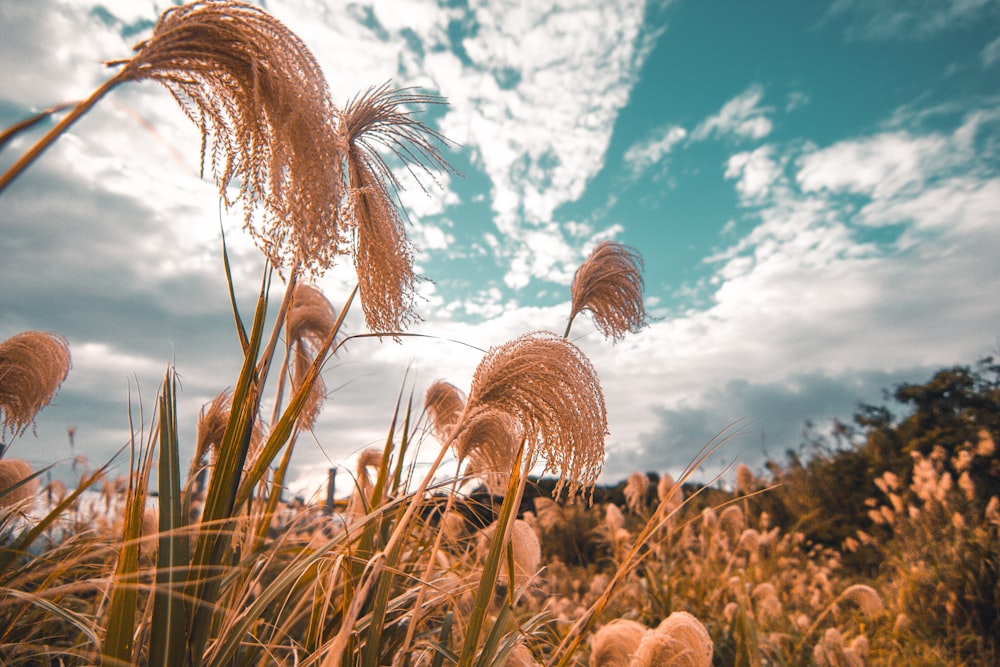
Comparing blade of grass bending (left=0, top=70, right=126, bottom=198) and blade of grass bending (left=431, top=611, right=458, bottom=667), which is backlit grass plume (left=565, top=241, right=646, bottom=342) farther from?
blade of grass bending (left=0, top=70, right=126, bottom=198)

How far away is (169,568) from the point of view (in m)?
1.38

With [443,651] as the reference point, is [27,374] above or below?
above

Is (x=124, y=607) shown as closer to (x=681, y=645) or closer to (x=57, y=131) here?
(x=57, y=131)

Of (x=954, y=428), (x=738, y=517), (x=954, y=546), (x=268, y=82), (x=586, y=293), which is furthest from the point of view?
(x=954, y=428)

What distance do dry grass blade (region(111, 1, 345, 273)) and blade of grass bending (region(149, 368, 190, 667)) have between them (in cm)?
61

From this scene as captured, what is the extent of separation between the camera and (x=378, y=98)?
2.11 meters

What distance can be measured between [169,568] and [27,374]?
2.35 metres

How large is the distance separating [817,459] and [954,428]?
3803 mm

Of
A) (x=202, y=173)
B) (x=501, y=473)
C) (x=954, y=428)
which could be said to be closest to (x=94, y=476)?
(x=202, y=173)

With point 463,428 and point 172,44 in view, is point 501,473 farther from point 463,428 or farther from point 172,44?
point 172,44

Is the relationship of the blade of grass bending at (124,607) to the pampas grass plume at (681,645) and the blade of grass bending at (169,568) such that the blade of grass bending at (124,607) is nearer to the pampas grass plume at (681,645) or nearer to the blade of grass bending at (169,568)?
the blade of grass bending at (169,568)

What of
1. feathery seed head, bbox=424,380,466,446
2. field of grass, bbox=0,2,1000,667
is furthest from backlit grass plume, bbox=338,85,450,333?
feathery seed head, bbox=424,380,466,446

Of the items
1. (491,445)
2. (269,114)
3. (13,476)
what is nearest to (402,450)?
(491,445)

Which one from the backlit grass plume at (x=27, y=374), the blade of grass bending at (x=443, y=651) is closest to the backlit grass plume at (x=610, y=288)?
the blade of grass bending at (x=443, y=651)
